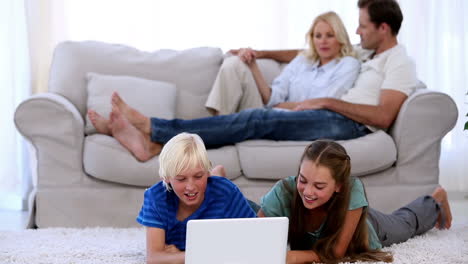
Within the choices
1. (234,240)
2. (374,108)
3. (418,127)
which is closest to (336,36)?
(374,108)

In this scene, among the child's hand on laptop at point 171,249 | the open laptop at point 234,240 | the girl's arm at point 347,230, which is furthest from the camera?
the girl's arm at point 347,230

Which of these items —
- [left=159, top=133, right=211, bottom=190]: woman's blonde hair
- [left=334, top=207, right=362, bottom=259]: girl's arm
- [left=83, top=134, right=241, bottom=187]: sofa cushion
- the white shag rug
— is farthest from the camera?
[left=83, top=134, right=241, bottom=187]: sofa cushion

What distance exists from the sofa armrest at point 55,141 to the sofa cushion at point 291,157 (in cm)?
74

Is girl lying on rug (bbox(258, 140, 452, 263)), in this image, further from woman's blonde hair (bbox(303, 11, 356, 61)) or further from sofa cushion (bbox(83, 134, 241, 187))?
woman's blonde hair (bbox(303, 11, 356, 61))

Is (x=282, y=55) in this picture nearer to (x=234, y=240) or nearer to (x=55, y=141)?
(x=55, y=141)

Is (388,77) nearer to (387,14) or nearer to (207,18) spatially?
(387,14)

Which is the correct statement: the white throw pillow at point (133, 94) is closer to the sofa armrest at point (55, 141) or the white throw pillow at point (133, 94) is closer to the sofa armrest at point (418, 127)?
the sofa armrest at point (55, 141)

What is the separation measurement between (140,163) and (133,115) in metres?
0.25

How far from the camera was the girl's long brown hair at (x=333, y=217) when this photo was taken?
2266 millimetres

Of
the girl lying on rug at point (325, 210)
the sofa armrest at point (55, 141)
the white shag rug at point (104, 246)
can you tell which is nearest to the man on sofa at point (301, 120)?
the sofa armrest at point (55, 141)

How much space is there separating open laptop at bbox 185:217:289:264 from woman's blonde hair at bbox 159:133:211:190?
0.30m

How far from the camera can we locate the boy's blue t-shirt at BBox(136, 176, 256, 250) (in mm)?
2213

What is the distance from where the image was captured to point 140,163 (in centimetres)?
309

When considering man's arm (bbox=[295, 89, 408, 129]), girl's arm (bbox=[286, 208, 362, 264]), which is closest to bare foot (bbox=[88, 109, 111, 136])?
man's arm (bbox=[295, 89, 408, 129])
